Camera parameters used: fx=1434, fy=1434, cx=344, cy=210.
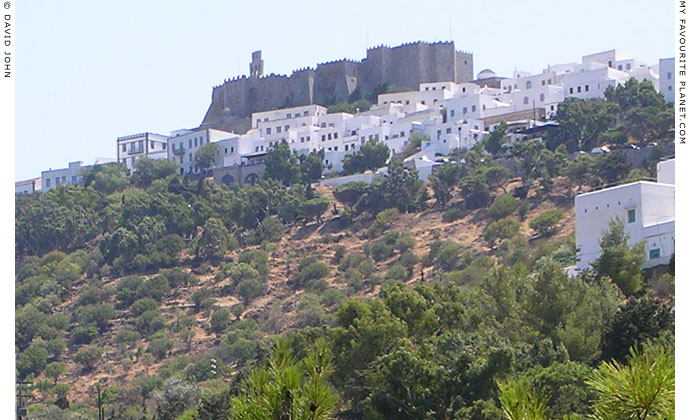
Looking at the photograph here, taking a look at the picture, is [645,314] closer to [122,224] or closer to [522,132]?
[522,132]

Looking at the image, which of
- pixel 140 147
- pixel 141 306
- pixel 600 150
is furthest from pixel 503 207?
pixel 140 147

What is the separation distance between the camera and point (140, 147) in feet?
254

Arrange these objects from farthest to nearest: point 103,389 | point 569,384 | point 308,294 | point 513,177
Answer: point 513,177 → point 308,294 → point 103,389 → point 569,384

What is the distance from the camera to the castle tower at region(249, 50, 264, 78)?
81938mm

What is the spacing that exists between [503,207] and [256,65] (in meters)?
31.3

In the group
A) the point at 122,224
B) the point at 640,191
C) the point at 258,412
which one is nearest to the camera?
the point at 258,412

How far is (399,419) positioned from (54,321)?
36904mm

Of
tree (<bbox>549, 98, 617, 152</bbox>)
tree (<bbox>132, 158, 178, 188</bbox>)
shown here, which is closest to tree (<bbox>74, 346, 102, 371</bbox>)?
tree (<bbox>132, 158, 178, 188</bbox>)

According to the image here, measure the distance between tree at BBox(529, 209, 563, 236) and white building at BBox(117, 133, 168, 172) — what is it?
30.1 m

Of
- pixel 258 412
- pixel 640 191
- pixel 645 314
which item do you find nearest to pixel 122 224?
pixel 640 191

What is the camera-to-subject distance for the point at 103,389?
155 ft

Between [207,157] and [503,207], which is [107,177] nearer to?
[207,157]

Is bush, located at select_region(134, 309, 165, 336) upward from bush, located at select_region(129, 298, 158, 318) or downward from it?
downward

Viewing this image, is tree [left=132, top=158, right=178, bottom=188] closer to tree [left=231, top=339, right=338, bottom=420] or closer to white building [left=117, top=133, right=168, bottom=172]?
white building [left=117, top=133, right=168, bottom=172]
